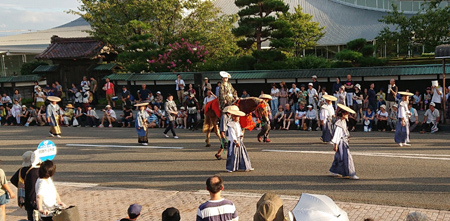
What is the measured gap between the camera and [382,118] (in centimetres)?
2027

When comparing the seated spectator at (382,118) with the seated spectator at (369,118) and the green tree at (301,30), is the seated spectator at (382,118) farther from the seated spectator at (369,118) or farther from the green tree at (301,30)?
the green tree at (301,30)

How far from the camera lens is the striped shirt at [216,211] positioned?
6.86m

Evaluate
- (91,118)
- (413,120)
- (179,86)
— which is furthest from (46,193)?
(179,86)

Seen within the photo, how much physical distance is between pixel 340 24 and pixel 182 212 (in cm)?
4128

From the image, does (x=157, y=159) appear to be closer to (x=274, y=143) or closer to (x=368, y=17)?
(x=274, y=143)

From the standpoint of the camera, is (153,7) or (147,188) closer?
(147,188)

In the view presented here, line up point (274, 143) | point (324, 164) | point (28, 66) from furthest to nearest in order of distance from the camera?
point (28, 66), point (274, 143), point (324, 164)

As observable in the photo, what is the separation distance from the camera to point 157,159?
53.5 ft

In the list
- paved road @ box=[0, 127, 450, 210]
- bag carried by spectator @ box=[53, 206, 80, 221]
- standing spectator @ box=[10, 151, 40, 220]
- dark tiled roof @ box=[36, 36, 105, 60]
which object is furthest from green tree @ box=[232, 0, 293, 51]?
bag carried by spectator @ box=[53, 206, 80, 221]


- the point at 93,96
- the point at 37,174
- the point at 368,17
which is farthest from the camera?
the point at 368,17

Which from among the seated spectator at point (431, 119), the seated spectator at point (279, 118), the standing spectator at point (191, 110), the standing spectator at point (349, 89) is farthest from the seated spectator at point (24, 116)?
the seated spectator at point (431, 119)

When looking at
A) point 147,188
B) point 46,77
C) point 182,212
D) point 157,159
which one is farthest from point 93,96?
point 182,212

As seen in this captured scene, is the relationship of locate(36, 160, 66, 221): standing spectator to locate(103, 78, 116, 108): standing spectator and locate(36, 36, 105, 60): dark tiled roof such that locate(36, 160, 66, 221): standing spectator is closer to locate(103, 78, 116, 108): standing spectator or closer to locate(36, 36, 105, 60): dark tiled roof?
locate(103, 78, 116, 108): standing spectator

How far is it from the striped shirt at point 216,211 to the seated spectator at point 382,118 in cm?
1471
